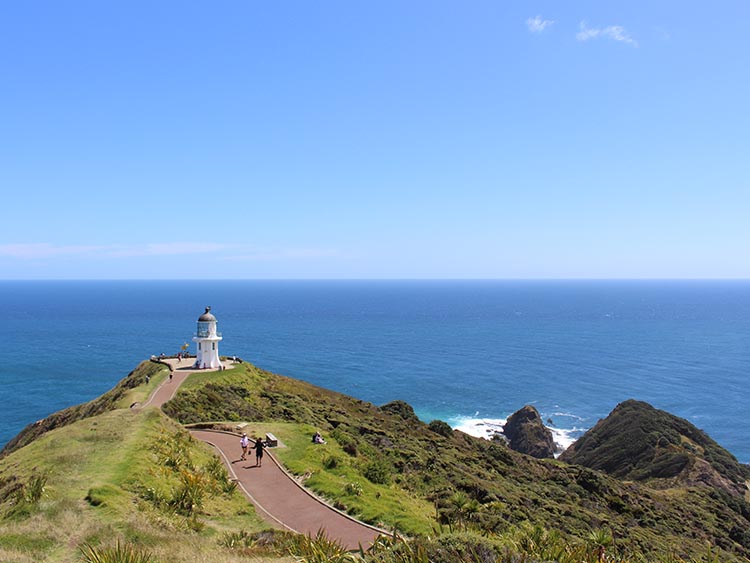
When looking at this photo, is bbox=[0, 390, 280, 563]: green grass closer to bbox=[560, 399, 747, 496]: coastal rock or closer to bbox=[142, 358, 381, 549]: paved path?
bbox=[142, 358, 381, 549]: paved path

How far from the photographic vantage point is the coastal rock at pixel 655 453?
46469mm

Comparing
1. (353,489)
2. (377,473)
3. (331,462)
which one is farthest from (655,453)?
(353,489)

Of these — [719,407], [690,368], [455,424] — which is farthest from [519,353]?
[455,424]

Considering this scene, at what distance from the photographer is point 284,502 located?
1930 cm

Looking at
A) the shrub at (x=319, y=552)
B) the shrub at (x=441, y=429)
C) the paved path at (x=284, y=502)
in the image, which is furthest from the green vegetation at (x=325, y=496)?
the paved path at (x=284, y=502)

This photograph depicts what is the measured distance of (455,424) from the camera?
68.4 meters

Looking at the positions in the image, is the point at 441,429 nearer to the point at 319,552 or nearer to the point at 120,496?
the point at 120,496

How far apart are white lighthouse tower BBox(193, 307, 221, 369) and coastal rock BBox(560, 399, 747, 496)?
40564 millimetres

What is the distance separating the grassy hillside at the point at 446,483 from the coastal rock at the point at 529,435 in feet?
63.7

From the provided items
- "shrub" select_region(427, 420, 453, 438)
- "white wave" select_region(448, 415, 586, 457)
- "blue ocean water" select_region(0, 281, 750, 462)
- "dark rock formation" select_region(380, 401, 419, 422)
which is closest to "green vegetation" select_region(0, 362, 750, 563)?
"shrub" select_region(427, 420, 453, 438)

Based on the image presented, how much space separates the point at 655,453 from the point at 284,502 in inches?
1816

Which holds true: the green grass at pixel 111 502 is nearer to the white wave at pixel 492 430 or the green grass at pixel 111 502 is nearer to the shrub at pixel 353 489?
the shrub at pixel 353 489

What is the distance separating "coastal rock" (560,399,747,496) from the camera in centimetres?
4647

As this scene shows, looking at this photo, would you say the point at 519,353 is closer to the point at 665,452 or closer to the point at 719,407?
the point at 719,407
